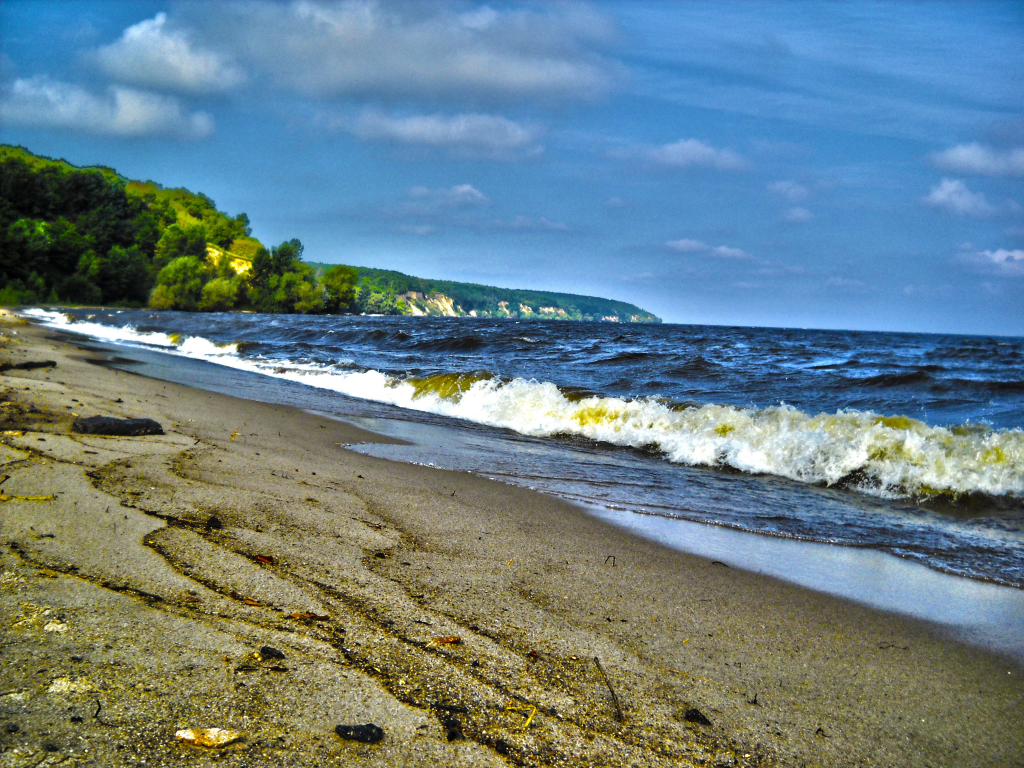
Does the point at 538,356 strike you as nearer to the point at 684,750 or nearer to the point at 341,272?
the point at 684,750

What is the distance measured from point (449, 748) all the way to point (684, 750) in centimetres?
70

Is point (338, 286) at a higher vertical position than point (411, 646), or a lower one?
higher

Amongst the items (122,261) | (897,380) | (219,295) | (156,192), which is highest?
(156,192)

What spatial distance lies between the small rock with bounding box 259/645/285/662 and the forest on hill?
59530mm

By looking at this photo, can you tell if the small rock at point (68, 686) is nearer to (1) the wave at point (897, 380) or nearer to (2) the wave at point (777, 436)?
(2) the wave at point (777, 436)

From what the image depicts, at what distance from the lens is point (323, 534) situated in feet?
11.1

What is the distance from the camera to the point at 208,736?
5.04 ft

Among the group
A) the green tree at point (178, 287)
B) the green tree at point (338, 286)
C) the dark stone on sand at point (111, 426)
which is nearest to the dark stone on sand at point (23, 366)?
the dark stone on sand at point (111, 426)

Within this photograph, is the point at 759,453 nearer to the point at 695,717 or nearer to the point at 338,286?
the point at 695,717

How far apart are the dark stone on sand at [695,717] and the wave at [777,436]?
19.3ft

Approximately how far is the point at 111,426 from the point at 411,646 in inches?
167

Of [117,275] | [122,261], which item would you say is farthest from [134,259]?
[117,275]

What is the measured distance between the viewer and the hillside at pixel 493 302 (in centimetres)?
14500

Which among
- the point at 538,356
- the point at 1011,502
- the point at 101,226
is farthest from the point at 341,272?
the point at 1011,502
